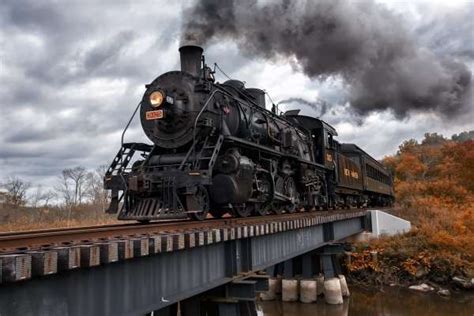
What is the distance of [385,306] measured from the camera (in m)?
20.8

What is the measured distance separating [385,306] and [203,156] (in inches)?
611

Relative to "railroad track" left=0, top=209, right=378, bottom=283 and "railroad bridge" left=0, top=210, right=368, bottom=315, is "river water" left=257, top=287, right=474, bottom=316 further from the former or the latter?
"railroad track" left=0, top=209, right=378, bottom=283

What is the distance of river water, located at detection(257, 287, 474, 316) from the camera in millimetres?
18922

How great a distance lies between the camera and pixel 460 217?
98.8 feet

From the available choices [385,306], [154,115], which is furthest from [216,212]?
[385,306]

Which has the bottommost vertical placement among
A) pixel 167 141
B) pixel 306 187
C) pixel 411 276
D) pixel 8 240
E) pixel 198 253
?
pixel 411 276

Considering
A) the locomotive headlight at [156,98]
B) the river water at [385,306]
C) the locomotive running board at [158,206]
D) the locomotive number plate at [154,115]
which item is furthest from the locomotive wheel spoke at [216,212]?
the river water at [385,306]

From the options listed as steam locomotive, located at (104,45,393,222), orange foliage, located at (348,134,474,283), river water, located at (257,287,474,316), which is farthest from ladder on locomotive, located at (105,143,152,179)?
orange foliage, located at (348,134,474,283)

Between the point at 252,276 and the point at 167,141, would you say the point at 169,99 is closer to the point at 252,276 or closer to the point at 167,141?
the point at 167,141

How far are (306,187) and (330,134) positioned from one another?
4.70 metres

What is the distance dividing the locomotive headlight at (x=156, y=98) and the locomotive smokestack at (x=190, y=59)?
3.81ft

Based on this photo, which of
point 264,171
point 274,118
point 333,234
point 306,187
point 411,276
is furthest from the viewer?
point 411,276

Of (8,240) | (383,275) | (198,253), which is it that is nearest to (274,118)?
(198,253)

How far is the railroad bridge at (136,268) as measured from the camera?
385 cm
